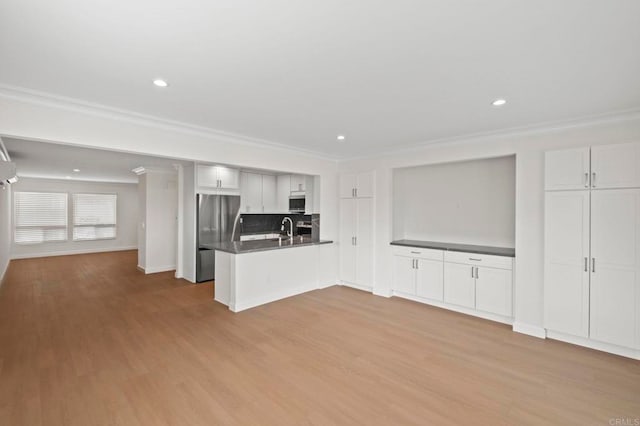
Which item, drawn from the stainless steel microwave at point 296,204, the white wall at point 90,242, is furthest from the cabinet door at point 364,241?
the white wall at point 90,242

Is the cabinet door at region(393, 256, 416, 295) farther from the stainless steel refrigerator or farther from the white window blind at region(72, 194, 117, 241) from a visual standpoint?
the white window blind at region(72, 194, 117, 241)

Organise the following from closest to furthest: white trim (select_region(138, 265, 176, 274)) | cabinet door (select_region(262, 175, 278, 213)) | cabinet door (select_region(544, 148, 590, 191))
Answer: cabinet door (select_region(544, 148, 590, 191))
white trim (select_region(138, 265, 176, 274))
cabinet door (select_region(262, 175, 278, 213))

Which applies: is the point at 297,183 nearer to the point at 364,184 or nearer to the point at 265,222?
the point at 265,222

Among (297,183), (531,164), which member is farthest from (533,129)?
(297,183)

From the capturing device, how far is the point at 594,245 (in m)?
3.21

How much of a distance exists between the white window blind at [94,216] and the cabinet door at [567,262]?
39.2 feet

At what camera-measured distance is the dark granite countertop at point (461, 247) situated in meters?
4.04

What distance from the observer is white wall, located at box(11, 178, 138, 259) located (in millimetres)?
8883

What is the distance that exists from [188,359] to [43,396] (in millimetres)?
1068

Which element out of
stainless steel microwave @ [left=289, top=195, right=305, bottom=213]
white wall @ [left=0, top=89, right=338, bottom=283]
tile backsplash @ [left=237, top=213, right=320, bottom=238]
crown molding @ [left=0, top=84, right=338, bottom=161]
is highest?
crown molding @ [left=0, top=84, right=338, bottom=161]

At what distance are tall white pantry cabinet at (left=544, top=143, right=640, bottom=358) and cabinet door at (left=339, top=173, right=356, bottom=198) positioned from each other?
9.58ft

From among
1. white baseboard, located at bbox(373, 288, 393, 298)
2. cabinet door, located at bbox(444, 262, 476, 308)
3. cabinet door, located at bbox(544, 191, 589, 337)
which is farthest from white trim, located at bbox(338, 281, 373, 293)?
cabinet door, located at bbox(544, 191, 589, 337)

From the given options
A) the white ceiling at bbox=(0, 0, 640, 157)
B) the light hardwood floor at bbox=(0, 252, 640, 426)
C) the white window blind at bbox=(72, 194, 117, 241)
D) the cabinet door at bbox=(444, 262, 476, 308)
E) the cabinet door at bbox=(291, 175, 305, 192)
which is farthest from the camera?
the white window blind at bbox=(72, 194, 117, 241)

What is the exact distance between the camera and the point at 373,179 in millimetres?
5289
